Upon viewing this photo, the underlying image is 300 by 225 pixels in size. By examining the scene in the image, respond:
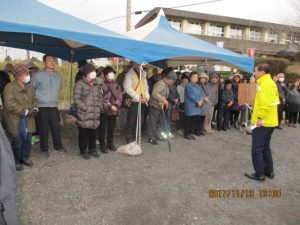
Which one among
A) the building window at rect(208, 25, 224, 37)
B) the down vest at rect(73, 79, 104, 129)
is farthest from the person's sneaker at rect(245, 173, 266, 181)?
the building window at rect(208, 25, 224, 37)

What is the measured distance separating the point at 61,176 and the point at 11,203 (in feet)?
10.1

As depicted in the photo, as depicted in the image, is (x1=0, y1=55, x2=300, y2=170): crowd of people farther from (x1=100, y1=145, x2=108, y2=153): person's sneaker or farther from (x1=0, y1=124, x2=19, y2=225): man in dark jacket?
(x1=0, y1=124, x2=19, y2=225): man in dark jacket

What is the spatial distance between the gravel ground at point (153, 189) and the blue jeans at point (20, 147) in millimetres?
272

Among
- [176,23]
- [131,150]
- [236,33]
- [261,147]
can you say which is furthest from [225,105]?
[236,33]

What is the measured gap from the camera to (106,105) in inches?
229

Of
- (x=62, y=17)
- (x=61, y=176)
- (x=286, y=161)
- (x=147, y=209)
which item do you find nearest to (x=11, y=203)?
(x=147, y=209)

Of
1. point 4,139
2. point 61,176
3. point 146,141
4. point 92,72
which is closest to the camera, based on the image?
point 4,139

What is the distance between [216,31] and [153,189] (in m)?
40.3

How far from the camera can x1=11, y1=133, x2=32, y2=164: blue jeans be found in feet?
16.2

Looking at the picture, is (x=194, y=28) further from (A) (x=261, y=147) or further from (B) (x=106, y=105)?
(A) (x=261, y=147)

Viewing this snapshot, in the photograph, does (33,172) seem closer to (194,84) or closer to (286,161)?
(194,84)

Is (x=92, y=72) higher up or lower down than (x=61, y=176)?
higher up

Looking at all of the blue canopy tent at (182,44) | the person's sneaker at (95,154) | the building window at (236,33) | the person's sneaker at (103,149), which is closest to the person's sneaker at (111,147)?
the person's sneaker at (103,149)

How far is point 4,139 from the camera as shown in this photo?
180 centimetres
